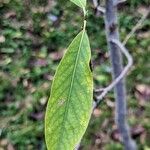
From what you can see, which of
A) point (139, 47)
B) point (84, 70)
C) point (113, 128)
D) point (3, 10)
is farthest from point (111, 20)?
point (3, 10)

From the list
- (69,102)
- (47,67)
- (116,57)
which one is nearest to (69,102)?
(69,102)

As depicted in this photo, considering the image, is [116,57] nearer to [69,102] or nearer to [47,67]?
[69,102]

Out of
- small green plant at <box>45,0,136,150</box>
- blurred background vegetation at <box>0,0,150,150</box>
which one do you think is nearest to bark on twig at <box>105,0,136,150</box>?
small green plant at <box>45,0,136,150</box>

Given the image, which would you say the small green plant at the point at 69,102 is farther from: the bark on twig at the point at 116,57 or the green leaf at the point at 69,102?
the bark on twig at the point at 116,57

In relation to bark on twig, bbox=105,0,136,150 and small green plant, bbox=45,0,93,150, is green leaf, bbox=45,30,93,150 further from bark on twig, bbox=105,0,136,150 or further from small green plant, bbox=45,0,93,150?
bark on twig, bbox=105,0,136,150

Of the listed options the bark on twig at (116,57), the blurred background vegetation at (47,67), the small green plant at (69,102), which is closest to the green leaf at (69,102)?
the small green plant at (69,102)

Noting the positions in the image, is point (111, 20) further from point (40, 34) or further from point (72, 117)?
point (40, 34)

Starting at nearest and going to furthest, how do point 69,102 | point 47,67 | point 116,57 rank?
point 69,102 < point 116,57 < point 47,67
